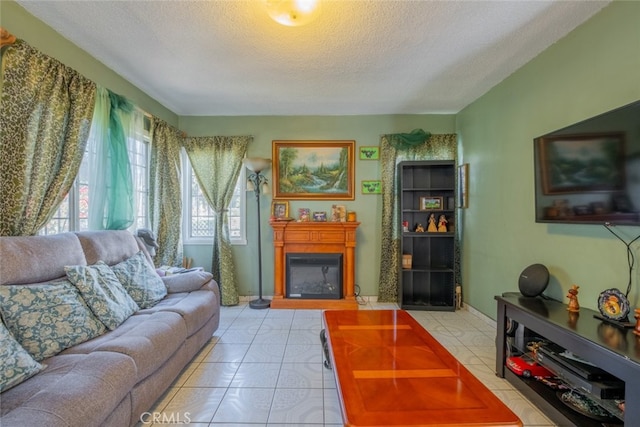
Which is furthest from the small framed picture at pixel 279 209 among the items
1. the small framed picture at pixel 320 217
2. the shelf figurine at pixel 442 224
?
the shelf figurine at pixel 442 224

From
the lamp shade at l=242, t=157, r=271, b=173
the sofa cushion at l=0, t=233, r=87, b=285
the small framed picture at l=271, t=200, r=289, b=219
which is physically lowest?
the sofa cushion at l=0, t=233, r=87, b=285

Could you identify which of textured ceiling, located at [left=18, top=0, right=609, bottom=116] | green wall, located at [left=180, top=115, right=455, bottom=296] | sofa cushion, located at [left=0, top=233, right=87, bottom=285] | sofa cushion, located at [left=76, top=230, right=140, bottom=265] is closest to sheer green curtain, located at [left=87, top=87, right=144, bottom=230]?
sofa cushion, located at [left=76, top=230, right=140, bottom=265]

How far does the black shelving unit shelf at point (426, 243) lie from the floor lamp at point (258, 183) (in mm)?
1772

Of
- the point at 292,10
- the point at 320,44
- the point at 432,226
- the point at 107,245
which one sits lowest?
the point at 107,245

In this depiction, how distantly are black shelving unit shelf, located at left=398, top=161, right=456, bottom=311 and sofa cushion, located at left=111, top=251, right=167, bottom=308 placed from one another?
276 centimetres

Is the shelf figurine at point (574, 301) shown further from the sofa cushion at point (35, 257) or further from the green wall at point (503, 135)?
the sofa cushion at point (35, 257)

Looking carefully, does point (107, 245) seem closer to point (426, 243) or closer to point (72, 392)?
point (72, 392)

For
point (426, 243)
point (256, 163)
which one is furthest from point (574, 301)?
point (256, 163)

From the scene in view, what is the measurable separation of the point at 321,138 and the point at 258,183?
106cm

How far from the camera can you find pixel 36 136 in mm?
1908

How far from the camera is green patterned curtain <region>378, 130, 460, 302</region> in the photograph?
3.89 meters

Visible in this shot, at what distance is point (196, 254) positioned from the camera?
4.01 meters

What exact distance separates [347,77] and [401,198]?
166 centimetres

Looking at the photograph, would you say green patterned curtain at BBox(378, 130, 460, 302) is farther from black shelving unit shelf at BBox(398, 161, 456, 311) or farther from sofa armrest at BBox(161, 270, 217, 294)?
sofa armrest at BBox(161, 270, 217, 294)
